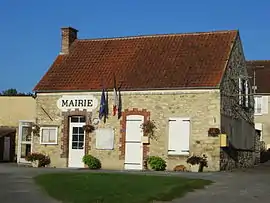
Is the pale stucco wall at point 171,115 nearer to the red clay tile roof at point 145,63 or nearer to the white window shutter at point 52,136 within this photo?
the white window shutter at point 52,136

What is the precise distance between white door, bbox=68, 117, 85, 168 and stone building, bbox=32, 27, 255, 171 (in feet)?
0.18

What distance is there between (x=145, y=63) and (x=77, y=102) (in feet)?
14.1

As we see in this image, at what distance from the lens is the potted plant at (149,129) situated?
2628 centimetres

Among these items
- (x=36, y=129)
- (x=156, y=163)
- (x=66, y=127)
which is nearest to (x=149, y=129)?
(x=156, y=163)

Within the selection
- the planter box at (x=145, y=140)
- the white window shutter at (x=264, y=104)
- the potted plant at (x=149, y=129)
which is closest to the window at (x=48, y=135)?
the planter box at (x=145, y=140)

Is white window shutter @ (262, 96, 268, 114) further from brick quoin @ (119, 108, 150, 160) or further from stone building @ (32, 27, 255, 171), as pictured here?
brick quoin @ (119, 108, 150, 160)

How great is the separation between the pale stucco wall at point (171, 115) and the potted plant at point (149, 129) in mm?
230

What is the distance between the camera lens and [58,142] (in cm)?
2842

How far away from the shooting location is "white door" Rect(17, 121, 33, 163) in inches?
1219

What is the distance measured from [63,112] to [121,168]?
15.3ft

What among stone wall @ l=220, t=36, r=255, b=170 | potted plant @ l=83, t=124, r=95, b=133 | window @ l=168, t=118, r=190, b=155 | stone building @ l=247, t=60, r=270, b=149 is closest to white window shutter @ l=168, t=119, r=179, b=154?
window @ l=168, t=118, r=190, b=155

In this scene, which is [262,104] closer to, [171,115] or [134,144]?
[171,115]

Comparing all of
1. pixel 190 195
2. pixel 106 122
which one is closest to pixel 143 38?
pixel 106 122

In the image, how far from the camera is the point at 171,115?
26.3 m
